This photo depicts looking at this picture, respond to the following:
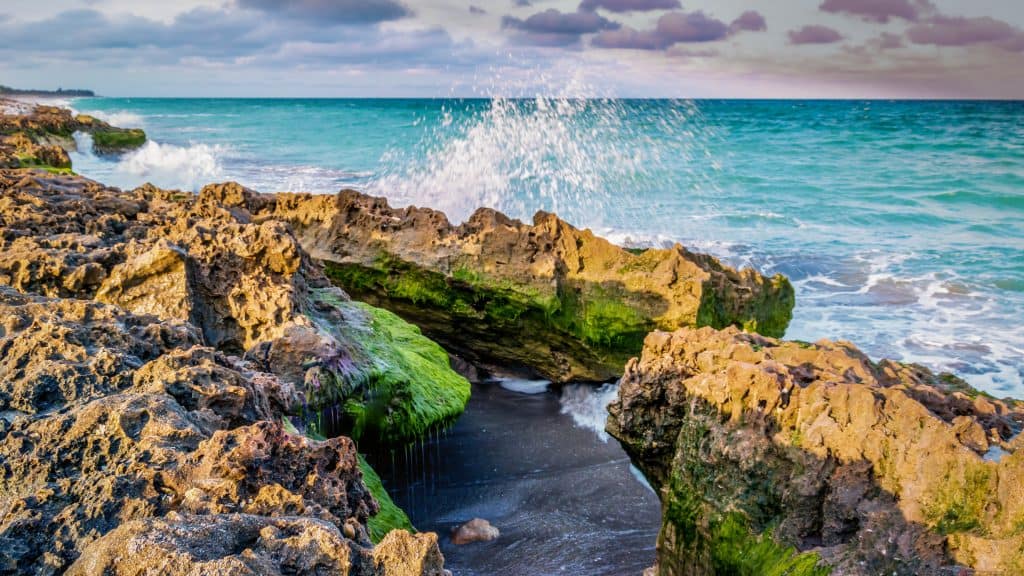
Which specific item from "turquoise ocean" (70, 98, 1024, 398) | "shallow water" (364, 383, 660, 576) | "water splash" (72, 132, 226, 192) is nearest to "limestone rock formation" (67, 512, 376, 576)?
"shallow water" (364, 383, 660, 576)

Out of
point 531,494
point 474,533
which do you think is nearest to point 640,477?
point 531,494

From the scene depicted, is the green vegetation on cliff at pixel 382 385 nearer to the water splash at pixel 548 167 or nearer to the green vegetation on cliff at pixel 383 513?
the green vegetation on cliff at pixel 383 513

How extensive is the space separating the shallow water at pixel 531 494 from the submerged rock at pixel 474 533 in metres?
0.05

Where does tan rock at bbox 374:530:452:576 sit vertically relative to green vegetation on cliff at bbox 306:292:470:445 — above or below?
above

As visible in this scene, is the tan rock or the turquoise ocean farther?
the turquoise ocean

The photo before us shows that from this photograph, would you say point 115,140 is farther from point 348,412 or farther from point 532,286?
point 348,412

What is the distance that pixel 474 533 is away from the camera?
4.78 m

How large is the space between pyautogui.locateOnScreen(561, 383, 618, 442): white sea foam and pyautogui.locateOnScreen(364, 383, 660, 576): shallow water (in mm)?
30

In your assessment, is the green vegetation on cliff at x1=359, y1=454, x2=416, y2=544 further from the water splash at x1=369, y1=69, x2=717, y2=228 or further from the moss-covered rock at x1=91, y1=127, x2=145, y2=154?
the moss-covered rock at x1=91, y1=127, x2=145, y2=154

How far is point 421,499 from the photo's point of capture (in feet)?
17.1

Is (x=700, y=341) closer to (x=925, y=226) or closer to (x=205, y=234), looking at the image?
(x=205, y=234)

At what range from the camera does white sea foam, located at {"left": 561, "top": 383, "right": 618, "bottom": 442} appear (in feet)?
22.0

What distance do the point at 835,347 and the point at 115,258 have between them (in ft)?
13.4

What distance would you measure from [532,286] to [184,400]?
4517 millimetres
